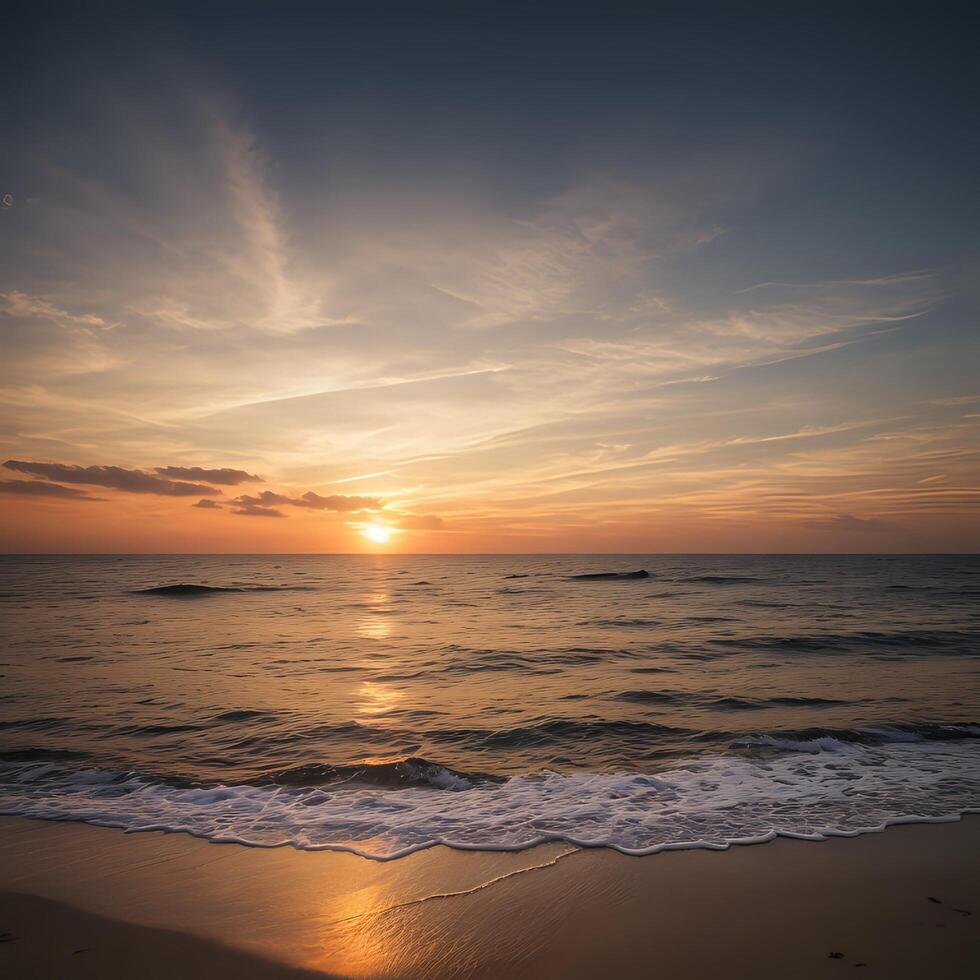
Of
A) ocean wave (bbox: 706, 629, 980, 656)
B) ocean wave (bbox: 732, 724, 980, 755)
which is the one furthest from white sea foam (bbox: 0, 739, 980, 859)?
ocean wave (bbox: 706, 629, 980, 656)

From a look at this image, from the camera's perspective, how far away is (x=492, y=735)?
11.0 metres

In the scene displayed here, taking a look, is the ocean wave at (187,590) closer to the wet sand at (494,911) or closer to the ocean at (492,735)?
the ocean at (492,735)

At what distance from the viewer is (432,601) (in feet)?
151

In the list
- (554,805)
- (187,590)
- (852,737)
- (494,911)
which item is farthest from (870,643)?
(187,590)

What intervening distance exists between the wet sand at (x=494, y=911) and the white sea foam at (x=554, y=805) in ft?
1.18

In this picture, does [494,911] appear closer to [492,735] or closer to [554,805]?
[554,805]

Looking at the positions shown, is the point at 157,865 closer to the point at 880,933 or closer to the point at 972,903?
the point at 880,933

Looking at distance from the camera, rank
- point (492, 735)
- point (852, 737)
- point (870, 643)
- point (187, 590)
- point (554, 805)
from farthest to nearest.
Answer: point (187, 590) → point (870, 643) → point (492, 735) → point (852, 737) → point (554, 805)

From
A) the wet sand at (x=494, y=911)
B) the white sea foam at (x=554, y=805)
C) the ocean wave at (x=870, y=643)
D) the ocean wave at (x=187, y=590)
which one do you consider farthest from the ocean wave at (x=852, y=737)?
the ocean wave at (x=187, y=590)

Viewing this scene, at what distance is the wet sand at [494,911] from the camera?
442 centimetres

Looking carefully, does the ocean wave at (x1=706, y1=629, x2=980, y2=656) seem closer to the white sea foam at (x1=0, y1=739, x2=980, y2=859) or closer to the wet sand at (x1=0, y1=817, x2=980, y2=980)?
the white sea foam at (x1=0, y1=739, x2=980, y2=859)

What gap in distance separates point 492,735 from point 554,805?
3.51 m

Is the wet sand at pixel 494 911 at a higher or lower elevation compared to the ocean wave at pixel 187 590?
higher

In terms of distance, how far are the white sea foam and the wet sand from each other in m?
0.36
